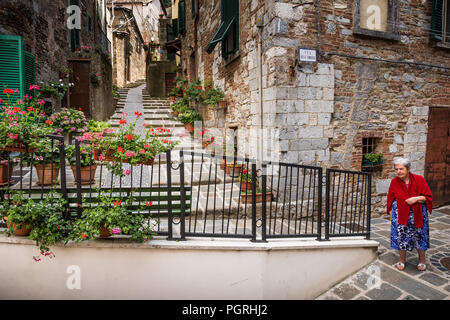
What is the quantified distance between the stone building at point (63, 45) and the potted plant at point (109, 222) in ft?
14.6

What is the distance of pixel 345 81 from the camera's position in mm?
5387

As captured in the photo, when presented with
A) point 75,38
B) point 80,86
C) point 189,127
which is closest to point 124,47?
point 75,38

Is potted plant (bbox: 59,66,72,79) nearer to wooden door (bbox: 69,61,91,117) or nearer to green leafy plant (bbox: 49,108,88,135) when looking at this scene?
wooden door (bbox: 69,61,91,117)

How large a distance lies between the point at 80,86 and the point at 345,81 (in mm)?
7464

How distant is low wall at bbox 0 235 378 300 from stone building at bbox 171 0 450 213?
2213mm

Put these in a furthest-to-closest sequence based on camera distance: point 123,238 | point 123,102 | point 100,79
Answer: point 123,102 < point 100,79 < point 123,238

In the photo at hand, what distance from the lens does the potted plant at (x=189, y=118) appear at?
348 inches

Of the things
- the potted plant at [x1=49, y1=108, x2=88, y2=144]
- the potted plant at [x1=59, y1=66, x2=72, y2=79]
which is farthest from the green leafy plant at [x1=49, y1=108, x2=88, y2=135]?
the potted plant at [x1=59, y1=66, x2=72, y2=79]

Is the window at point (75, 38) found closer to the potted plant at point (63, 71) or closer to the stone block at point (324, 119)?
the potted plant at point (63, 71)

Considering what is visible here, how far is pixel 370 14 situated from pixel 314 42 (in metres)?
1.53

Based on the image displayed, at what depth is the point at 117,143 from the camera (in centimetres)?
345
